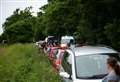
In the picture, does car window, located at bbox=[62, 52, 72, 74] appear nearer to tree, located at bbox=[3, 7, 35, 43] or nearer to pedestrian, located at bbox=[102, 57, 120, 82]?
pedestrian, located at bbox=[102, 57, 120, 82]

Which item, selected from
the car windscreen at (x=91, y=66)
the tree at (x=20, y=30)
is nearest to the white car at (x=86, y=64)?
the car windscreen at (x=91, y=66)

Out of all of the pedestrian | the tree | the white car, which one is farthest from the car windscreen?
the tree

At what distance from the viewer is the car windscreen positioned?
11.7 meters

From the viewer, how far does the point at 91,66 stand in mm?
12109

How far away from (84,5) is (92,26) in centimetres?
117

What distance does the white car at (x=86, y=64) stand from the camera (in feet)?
38.2

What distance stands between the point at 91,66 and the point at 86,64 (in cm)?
18

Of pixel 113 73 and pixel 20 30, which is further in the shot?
pixel 20 30

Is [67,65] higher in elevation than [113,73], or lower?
lower

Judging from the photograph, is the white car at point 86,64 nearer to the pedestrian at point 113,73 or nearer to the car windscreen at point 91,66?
the car windscreen at point 91,66

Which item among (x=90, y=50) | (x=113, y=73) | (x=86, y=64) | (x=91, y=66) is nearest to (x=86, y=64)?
(x=86, y=64)

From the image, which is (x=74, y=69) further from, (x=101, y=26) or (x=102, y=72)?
(x=101, y=26)

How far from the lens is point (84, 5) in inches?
959

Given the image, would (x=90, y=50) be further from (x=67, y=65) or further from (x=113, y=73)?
(x=113, y=73)
